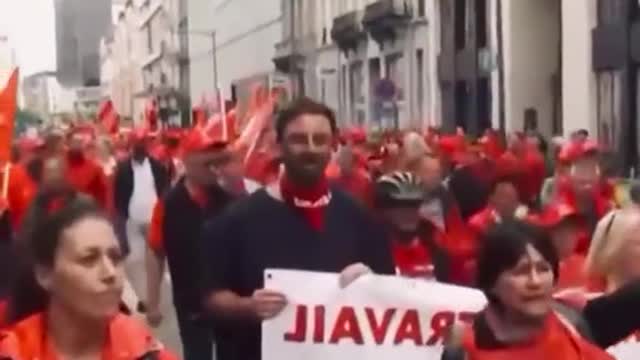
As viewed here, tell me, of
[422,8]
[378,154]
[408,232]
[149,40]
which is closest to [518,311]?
[408,232]

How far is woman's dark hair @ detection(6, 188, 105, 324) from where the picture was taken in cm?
450

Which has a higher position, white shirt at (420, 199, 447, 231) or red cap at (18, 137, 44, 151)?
red cap at (18, 137, 44, 151)

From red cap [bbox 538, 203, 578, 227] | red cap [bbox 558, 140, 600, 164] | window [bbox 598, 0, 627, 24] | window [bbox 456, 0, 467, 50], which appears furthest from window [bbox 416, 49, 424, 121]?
red cap [bbox 538, 203, 578, 227]

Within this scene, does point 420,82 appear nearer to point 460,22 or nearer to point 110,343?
point 460,22

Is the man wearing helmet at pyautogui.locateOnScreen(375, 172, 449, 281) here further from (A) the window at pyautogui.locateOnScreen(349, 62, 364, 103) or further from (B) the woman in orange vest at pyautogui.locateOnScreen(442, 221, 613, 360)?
(A) the window at pyautogui.locateOnScreen(349, 62, 364, 103)

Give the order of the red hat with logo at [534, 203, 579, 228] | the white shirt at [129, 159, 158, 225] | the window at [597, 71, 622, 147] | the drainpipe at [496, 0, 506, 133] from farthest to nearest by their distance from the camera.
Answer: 1. the drainpipe at [496, 0, 506, 133]
2. the window at [597, 71, 622, 147]
3. the white shirt at [129, 159, 158, 225]
4. the red hat with logo at [534, 203, 579, 228]

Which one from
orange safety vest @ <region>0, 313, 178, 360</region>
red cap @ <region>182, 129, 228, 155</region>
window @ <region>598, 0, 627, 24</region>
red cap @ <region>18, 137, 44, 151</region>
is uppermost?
window @ <region>598, 0, 627, 24</region>

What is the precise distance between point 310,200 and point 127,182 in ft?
34.8

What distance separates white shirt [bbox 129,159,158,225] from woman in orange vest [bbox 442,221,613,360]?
33.6ft

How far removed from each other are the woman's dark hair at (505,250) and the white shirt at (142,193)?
10.2m

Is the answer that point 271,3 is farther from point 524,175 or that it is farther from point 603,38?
point 524,175

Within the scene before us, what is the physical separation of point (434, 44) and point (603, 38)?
48.7ft

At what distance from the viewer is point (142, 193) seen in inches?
648

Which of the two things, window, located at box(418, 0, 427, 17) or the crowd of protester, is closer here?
the crowd of protester
